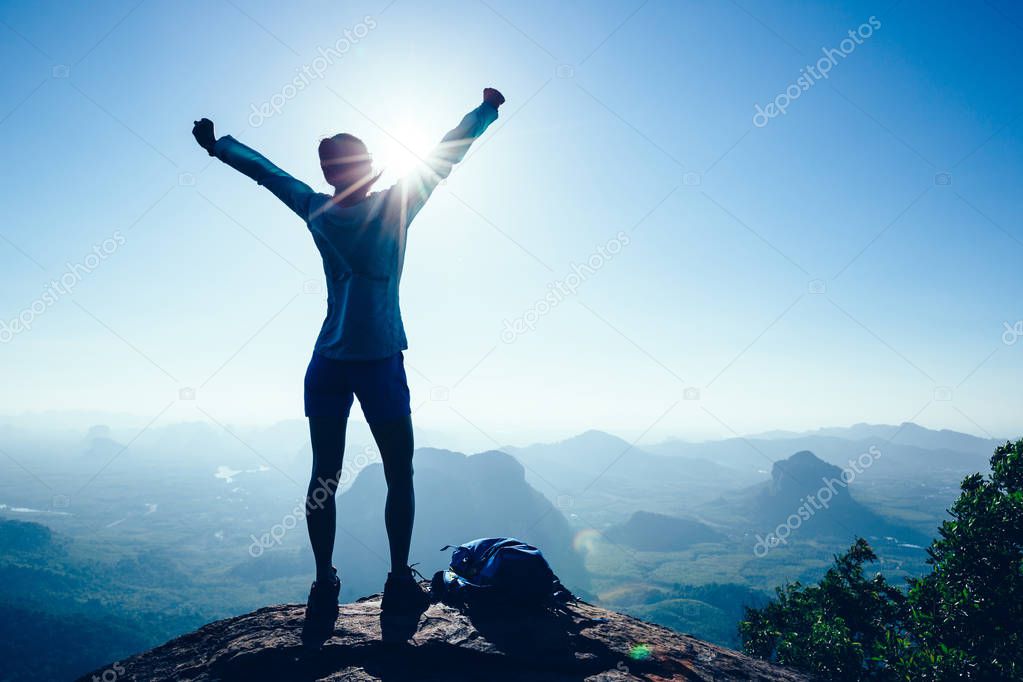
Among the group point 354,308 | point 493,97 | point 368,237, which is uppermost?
point 493,97

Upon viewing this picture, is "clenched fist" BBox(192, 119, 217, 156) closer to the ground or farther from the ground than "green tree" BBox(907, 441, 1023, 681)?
farther from the ground

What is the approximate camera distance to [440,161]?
375cm

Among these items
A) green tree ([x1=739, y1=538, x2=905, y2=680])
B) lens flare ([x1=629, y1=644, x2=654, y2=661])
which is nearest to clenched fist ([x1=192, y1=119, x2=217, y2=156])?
lens flare ([x1=629, y1=644, x2=654, y2=661])

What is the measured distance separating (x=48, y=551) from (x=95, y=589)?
56.6 metres

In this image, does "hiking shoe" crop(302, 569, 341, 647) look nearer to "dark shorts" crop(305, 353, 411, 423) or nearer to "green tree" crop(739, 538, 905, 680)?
"dark shorts" crop(305, 353, 411, 423)

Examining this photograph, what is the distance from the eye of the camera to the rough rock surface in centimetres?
332

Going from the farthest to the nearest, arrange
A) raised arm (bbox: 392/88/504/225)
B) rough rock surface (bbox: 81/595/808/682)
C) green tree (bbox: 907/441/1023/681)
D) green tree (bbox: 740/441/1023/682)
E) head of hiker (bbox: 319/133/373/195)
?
green tree (bbox: 907/441/1023/681)
green tree (bbox: 740/441/1023/682)
head of hiker (bbox: 319/133/373/195)
raised arm (bbox: 392/88/504/225)
rough rock surface (bbox: 81/595/808/682)

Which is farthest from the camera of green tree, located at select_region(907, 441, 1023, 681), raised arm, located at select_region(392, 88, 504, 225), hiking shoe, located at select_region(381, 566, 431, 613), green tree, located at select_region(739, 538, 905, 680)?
green tree, located at select_region(739, 538, 905, 680)

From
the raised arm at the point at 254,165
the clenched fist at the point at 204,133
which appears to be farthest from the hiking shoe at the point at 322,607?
the clenched fist at the point at 204,133

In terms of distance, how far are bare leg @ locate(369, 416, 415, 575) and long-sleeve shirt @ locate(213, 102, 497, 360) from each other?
0.64m

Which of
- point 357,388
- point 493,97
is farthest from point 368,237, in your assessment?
point 493,97

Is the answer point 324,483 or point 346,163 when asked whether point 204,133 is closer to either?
point 346,163

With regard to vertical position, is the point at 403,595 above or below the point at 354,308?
below

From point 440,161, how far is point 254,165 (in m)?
1.74
